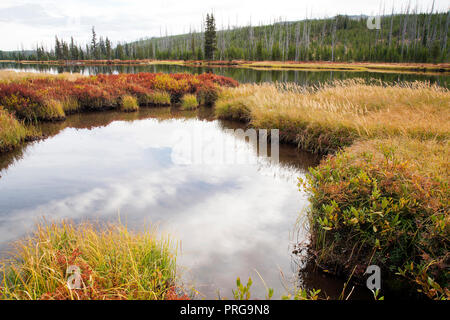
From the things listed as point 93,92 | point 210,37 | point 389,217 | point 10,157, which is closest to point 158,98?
point 93,92

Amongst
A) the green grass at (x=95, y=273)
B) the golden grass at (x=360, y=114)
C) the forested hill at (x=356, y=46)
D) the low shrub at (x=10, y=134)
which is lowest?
the green grass at (x=95, y=273)

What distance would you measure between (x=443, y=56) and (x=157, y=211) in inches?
2655

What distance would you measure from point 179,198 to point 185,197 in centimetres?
12

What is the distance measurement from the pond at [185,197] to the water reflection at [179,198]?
0.02 m

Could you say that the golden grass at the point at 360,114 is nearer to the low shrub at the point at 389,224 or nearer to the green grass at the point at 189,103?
the low shrub at the point at 389,224

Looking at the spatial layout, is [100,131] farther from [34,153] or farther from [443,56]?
[443,56]

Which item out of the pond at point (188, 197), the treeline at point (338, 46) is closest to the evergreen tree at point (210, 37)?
the treeline at point (338, 46)

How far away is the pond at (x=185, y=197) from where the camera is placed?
145 inches

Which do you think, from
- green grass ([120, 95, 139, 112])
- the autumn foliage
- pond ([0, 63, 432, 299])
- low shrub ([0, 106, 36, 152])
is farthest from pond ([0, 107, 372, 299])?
green grass ([120, 95, 139, 112])

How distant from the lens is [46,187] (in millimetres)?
5988

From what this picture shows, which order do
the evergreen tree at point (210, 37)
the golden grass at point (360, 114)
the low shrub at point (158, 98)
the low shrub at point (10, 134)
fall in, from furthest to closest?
the evergreen tree at point (210, 37), the low shrub at point (158, 98), the low shrub at point (10, 134), the golden grass at point (360, 114)

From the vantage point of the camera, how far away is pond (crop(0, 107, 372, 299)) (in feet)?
12.1

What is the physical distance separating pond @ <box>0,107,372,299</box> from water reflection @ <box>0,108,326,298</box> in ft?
0.06
